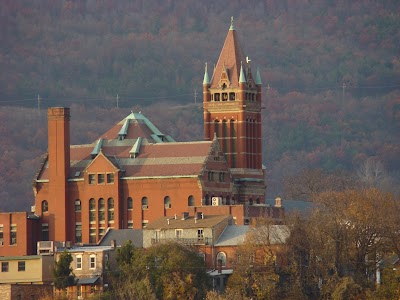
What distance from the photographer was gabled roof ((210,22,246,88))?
641 ft

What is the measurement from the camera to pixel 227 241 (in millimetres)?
162750

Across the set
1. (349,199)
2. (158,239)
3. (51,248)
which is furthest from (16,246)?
(349,199)

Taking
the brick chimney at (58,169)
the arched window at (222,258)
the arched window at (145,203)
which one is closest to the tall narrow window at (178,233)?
the arched window at (222,258)

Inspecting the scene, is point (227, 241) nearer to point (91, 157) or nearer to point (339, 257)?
point (339, 257)

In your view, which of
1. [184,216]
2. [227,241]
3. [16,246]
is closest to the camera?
[227,241]

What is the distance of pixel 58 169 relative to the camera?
189 m

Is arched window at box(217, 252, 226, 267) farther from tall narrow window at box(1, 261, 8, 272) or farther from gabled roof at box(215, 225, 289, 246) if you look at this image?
tall narrow window at box(1, 261, 8, 272)

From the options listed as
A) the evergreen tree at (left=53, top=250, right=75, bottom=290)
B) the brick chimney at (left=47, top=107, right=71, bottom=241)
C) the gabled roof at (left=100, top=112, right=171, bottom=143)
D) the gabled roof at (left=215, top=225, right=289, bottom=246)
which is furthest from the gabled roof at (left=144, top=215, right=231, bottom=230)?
the gabled roof at (left=100, top=112, right=171, bottom=143)

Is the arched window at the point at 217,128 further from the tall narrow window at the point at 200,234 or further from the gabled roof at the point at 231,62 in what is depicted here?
the tall narrow window at the point at 200,234

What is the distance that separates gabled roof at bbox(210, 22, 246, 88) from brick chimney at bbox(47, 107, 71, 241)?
53.8 feet

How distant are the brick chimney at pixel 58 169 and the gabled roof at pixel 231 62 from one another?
53.8 ft

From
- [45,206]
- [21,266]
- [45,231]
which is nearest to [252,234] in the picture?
[21,266]

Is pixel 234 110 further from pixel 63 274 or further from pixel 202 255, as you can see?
pixel 63 274

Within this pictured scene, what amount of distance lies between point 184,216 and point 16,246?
772 inches
